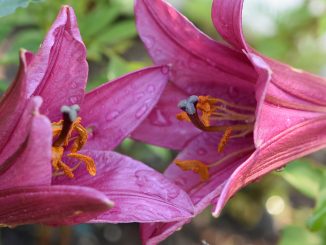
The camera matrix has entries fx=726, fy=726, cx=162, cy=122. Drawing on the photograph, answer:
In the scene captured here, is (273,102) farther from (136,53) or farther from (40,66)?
(136,53)

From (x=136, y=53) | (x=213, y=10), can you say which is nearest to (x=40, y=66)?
(x=213, y=10)

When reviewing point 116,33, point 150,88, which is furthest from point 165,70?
point 116,33

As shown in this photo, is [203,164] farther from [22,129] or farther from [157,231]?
[22,129]

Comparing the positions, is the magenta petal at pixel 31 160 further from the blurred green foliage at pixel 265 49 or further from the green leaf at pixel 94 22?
the blurred green foliage at pixel 265 49

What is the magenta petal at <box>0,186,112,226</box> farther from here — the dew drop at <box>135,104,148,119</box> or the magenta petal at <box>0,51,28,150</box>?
the dew drop at <box>135,104,148,119</box>

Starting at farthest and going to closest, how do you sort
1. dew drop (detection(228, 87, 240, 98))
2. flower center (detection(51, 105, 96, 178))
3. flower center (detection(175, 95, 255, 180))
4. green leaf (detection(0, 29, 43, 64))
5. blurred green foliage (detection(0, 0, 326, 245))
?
blurred green foliage (detection(0, 0, 326, 245)) → green leaf (detection(0, 29, 43, 64)) → dew drop (detection(228, 87, 240, 98)) → flower center (detection(175, 95, 255, 180)) → flower center (detection(51, 105, 96, 178))

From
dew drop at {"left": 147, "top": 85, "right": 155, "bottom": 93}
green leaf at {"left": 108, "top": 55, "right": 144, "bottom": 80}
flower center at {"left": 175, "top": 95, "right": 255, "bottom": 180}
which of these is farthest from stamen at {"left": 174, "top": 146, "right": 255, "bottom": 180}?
green leaf at {"left": 108, "top": 55, "right": 144, "bottom": 80}
